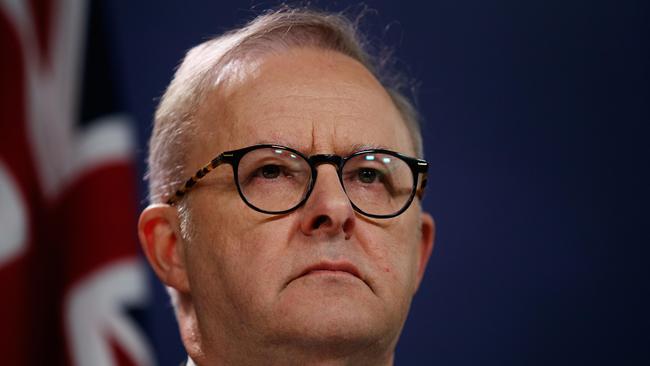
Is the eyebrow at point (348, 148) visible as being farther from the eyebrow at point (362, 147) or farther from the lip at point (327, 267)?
the lip at point (327, 267)

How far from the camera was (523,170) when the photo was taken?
2.85 metres

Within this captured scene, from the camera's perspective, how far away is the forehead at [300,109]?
5.54 feet

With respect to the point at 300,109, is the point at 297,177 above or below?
below

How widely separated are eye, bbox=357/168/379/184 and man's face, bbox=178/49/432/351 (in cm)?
6

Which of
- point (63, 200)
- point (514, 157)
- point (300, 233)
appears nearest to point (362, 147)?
point (300, 233)

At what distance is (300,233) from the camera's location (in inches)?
62.4

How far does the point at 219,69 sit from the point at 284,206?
46cm

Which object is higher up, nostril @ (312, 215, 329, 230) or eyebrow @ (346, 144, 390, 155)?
eyebrow @ (346, 144, 390, 155)

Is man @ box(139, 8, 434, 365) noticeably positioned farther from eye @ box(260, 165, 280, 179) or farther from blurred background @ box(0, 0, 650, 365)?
blurred background @ box(0, 0, 650, 365)

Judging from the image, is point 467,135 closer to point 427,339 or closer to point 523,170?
point 523,170

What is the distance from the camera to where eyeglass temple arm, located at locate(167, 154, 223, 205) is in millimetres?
1695

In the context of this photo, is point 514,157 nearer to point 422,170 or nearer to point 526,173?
point 526,173

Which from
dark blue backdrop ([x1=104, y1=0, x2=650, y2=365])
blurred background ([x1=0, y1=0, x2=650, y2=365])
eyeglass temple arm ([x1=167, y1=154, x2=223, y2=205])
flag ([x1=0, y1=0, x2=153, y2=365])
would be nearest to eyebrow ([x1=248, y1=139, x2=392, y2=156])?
eyeglass temple arm ([x1=167, y1=154, x2=223, y2=205])

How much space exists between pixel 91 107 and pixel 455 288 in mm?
1819
